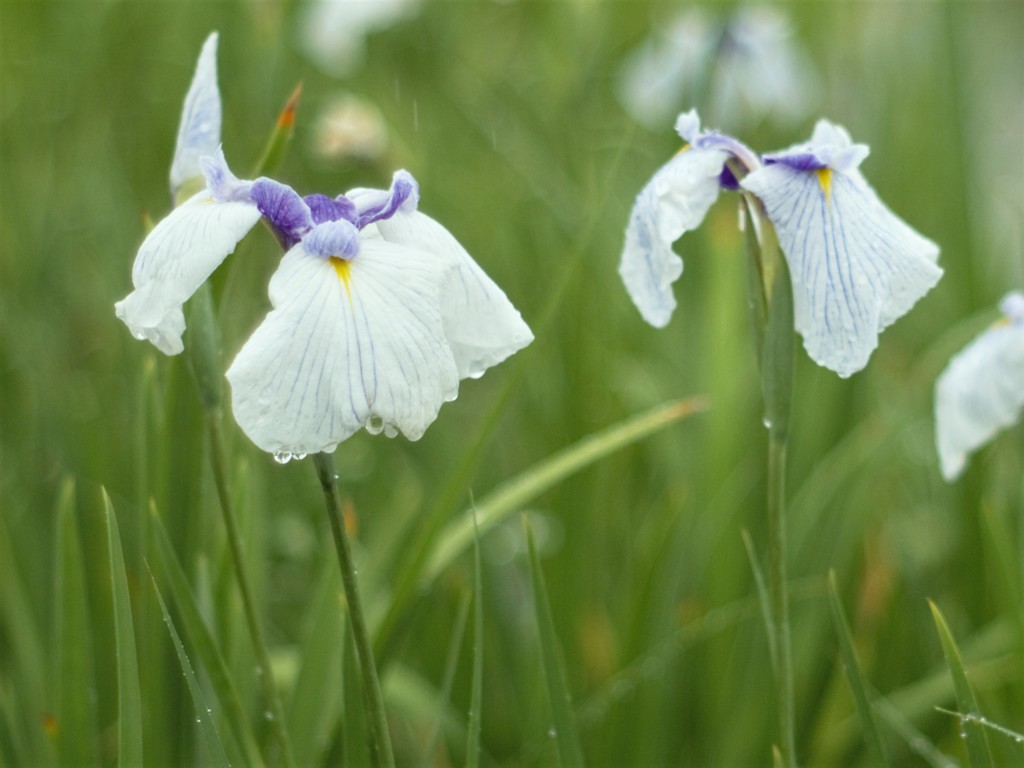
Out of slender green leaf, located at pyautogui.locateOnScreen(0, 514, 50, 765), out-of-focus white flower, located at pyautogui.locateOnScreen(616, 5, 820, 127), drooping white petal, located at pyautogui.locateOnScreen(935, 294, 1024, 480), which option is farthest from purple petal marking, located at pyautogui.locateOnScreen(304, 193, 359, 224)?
out-of-focus white flower, located at pyautogui.locateOnScreen(616, 5, 820, 127)

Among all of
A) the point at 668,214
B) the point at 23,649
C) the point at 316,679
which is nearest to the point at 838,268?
the point at 668,214

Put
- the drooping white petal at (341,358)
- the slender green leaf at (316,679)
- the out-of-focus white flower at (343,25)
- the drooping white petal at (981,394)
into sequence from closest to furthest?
the drooping white petal at (341,358)
the drooping white petal at (981,394)
the slender green leaf at (316,679)
the out-of-focus white flower at (343,25)

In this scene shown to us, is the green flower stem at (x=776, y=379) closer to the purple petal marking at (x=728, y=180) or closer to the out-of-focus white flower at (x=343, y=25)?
the purple petal marking at (x=728, y=180)

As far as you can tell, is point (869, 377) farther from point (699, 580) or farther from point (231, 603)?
point (231, 603)

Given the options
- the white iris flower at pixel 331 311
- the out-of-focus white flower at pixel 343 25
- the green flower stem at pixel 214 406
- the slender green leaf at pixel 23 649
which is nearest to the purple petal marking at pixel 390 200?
the white iris flower at pixel 331 311

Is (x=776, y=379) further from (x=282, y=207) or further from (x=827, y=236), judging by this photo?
(x=282, y=207)

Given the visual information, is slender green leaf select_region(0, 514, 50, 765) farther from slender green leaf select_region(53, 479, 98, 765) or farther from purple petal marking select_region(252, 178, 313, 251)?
purple petal marking select_region(252, 178, 313, 251)

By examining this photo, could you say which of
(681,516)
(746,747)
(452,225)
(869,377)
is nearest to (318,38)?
(452,225)
